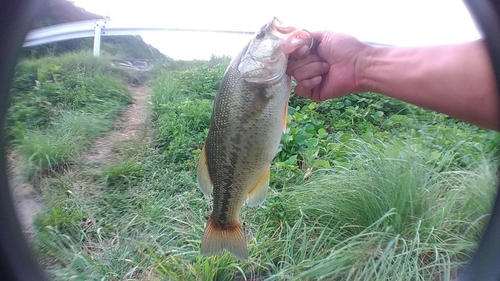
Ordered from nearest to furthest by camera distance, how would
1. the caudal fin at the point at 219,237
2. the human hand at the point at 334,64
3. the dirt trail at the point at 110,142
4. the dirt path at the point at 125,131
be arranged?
1. the caudal fin at the point at 219,237
2. the human hand at the point at 334,64
3. the dirt trail at the point at 110,142
4. the dirt path at the point at 125,131

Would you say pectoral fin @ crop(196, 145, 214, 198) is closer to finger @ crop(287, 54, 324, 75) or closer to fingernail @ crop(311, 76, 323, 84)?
finger @ crop(287, 54, 324, 75)

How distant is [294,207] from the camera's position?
9.96 ft

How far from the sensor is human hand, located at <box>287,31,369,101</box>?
76.2 inches

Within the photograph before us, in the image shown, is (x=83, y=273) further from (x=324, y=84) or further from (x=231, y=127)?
(x=324, y=84)

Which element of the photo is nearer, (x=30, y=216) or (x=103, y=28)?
(x=30, y=216)

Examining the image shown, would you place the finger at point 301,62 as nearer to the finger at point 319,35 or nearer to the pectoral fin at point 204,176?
Result: the finger at point 319,35

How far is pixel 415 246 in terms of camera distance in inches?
104

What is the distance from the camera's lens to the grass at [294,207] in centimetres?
259

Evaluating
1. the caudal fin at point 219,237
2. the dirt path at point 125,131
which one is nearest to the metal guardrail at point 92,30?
the dirt path at point 125,131

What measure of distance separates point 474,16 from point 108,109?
12.3 feet

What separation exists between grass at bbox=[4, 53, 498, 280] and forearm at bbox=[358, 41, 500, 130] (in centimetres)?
104

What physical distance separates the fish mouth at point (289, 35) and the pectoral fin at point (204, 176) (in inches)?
22.1

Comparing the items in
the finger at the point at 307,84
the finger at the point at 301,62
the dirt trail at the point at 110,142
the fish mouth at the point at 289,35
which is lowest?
the dirt trail at the point at 110,142

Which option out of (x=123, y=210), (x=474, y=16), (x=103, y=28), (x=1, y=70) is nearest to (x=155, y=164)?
(x=123, y=210)
